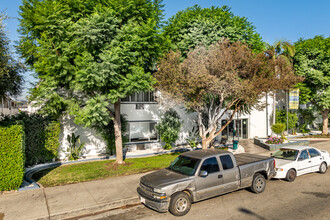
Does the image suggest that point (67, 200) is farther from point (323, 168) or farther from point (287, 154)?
point (323, 168)

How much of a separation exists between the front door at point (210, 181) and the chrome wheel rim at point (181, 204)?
52 cm

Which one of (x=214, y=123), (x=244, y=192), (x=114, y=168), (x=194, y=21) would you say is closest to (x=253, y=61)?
(x=214, y=123)

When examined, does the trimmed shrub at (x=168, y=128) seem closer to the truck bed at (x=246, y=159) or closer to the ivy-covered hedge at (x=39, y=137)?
the ivy-covered hedge at (x=39, y=137)

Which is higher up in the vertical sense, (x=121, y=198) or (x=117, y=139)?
(x=117, y=139)

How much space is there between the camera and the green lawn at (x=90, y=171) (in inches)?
412

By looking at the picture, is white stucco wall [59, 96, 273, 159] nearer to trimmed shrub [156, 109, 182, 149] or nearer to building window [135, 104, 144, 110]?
building window [135, 104, 144, 110]

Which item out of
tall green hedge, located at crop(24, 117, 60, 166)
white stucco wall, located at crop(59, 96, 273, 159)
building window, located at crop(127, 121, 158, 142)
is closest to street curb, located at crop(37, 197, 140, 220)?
white stucco wall, located at crop(59, 96, 273, 159)

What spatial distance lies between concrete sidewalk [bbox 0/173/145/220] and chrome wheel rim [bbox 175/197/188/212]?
6.37 feet

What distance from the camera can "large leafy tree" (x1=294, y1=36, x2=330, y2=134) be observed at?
23609mm

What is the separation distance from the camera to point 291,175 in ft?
33.1

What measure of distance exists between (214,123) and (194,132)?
6.19 metres

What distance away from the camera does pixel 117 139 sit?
13.0 m

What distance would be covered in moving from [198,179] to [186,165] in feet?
2.58

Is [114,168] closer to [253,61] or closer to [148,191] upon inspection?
[148,191]
